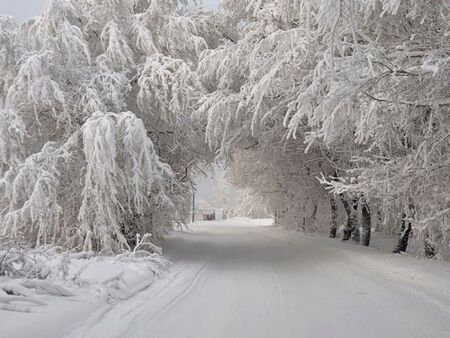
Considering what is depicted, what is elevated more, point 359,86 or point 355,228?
point 359,86

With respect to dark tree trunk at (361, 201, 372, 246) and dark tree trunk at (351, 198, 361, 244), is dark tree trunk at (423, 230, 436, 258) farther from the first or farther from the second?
dark tree trunk at (351, 198, 361, 244)

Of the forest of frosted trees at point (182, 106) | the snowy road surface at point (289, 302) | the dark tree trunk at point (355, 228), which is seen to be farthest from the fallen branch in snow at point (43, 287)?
the dark tree trunk at point (355, 228)

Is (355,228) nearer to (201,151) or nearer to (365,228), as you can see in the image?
→ (365,228)

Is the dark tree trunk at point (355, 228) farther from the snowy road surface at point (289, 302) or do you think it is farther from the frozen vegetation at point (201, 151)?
the snowy road surface at point (289, 302)

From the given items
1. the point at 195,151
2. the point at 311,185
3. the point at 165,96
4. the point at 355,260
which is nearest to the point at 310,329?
the point at 355,260

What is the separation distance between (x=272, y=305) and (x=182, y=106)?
24.1 ft

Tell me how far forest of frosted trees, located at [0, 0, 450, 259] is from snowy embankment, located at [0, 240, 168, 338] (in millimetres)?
2206

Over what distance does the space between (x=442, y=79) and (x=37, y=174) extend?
802 cm

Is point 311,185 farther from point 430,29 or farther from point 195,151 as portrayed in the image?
point 430,29

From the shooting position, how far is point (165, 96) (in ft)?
44.8

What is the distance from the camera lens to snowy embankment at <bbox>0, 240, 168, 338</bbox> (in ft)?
18.3

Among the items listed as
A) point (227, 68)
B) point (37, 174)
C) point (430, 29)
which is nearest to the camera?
point (430, 29)

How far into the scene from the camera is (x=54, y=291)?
6.94 metres

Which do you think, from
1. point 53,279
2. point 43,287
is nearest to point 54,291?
point 43,287
